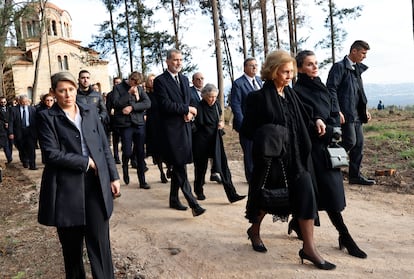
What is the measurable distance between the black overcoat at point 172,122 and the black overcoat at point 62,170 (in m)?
2.26

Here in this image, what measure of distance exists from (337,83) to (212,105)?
212 centimetres

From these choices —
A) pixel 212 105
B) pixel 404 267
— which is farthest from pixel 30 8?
pixel 404 267

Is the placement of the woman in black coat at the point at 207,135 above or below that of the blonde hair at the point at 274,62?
below

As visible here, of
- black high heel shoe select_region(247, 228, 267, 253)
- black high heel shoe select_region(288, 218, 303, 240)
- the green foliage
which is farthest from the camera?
black high heel shoe select_region(288, 218, 303, 240)

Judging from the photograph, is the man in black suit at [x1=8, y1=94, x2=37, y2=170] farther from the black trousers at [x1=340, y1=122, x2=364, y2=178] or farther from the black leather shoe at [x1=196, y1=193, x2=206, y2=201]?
the black trousers at [x1=340, y1=122, x2=364, y2=178]

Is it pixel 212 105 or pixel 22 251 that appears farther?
pixel 212 105

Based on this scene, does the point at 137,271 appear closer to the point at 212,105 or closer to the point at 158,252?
the point at 158,252

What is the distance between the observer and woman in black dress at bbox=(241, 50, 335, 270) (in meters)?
3.64

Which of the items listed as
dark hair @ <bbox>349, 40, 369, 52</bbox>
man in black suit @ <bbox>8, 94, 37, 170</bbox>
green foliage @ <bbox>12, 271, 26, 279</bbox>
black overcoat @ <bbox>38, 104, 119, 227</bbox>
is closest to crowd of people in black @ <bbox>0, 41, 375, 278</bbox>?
black overcoat @ <bbox>38, 104, 119, 227</bbox>

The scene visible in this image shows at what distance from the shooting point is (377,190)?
653cm

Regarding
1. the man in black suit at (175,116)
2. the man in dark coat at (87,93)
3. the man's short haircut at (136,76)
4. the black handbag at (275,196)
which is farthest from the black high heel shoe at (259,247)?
the man's short haircut at (136,76)

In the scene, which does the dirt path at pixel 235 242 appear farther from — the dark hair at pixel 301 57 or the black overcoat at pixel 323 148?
the dark hair at pixel 301 57

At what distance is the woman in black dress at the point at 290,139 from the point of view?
364cm

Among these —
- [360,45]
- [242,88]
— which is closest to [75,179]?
[242,88]
